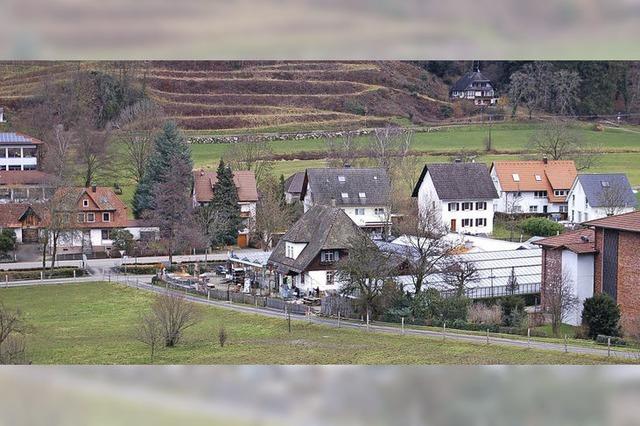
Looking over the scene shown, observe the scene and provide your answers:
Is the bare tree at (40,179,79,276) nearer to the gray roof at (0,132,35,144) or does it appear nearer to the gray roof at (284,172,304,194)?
the gray roof at (0,132,35,144)

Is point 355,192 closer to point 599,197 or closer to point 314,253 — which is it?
point 599,197

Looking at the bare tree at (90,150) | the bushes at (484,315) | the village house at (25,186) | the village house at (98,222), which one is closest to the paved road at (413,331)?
the bushes at (484,315)

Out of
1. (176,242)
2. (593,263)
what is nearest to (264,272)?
(176,242)

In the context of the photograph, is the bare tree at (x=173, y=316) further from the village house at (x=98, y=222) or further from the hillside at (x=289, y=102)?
the hillside at (x=289, y=102)

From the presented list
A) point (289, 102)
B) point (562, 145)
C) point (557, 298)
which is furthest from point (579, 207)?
point (557, 298)

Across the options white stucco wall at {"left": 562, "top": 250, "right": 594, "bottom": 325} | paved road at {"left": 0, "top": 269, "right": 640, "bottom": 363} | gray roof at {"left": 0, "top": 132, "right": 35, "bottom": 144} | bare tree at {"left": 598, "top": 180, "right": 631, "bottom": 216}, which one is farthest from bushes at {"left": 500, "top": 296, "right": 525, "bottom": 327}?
gray roof at {"left": 0, "top": 132, "right": 35, "bottom": 144}
